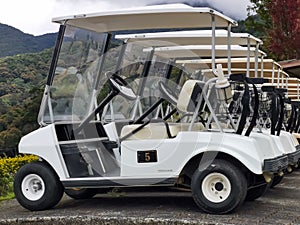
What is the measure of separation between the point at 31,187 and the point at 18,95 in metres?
12.1

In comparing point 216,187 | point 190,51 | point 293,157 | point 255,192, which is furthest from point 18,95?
point 216,187

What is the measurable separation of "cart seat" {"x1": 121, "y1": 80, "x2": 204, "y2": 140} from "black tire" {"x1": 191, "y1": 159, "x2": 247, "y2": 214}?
2.07 feet

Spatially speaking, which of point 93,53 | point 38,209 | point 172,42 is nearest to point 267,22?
point 172,42

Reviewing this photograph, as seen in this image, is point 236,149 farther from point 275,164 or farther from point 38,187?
point 38,187

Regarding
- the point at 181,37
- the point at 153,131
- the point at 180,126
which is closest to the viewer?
the point at 153,131

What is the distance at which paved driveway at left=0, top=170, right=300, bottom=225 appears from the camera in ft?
17.8

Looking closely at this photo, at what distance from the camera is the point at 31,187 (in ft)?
20.6

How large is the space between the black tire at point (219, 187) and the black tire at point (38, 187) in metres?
1.53

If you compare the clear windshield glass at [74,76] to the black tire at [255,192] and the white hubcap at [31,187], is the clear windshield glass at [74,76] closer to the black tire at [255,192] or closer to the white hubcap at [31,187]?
the white hubcap at [31,187]

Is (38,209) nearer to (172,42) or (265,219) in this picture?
(265,219)

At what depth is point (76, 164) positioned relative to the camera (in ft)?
20.6

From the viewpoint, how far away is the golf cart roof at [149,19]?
6.03 metres

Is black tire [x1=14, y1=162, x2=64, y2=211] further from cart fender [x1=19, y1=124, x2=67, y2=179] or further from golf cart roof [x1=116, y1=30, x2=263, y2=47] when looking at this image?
golf cart roof [x1=116, y1=30, x2=263, y2=47]

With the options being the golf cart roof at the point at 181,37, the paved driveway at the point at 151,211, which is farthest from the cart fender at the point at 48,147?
the golf cart roof at the point at 181,37
